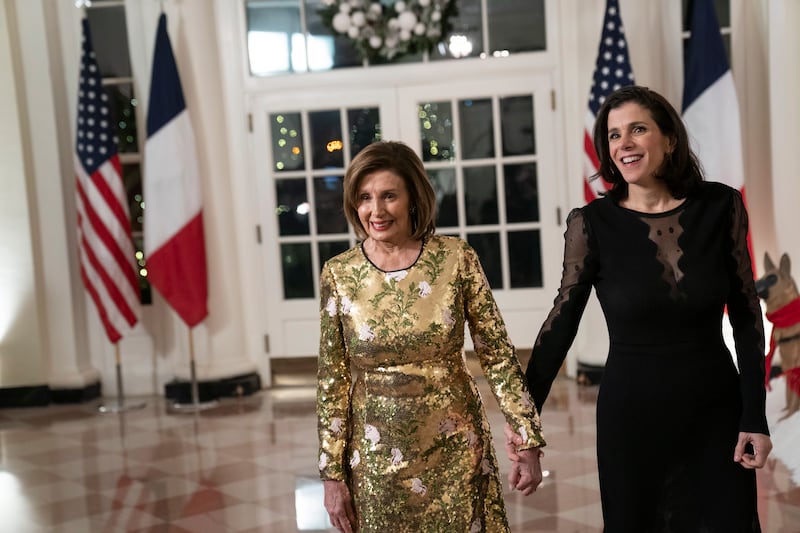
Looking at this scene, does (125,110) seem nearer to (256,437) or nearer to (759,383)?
(256,437)

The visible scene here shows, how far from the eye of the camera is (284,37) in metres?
7.29

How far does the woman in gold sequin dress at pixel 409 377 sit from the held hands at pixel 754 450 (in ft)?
1.33

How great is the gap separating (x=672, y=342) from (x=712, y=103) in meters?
4.46

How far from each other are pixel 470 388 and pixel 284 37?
18.1 ft

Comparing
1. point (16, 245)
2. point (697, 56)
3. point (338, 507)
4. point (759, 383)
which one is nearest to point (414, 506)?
point (338, 507)

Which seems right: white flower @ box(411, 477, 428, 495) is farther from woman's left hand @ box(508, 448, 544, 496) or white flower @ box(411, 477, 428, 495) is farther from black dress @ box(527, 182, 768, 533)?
black dress @ box(527, 182, 768, 533)

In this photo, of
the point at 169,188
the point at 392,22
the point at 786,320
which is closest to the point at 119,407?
the point at 169,188

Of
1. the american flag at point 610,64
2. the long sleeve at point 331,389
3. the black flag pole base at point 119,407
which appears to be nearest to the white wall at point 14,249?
the black flag pole base at point 119,407

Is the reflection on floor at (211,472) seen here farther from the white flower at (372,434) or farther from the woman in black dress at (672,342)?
the white flower at (372,434)

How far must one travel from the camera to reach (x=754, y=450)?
6.68 feet

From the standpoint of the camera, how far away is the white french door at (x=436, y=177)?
708cm

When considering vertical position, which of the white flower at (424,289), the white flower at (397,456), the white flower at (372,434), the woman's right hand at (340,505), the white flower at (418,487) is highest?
the white flower at (424,289)

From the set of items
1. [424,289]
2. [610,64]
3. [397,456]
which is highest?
[610,64]

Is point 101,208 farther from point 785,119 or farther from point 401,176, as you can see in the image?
point 401,176
